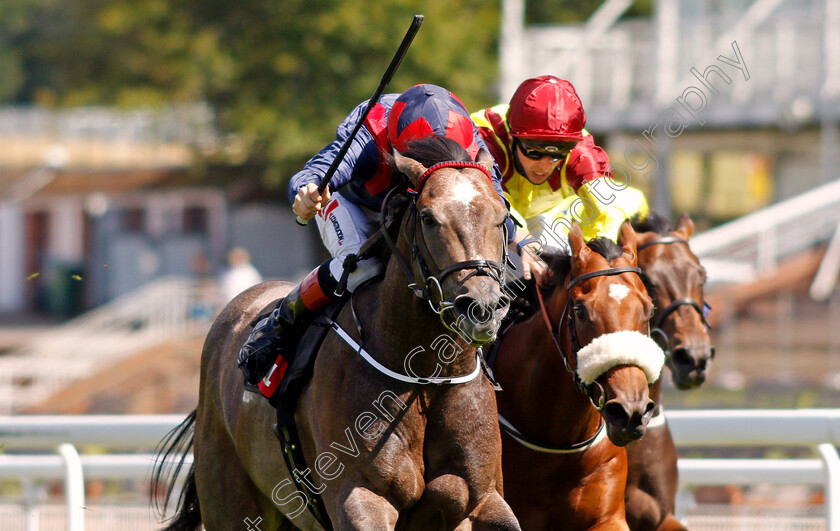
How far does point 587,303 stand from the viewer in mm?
3701

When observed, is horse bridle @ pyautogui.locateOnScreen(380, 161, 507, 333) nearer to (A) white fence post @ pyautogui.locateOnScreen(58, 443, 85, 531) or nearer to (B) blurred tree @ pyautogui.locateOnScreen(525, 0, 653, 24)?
(A) white fence post @ pyautogui.locateOnScreen(58, 443, 85, 531)

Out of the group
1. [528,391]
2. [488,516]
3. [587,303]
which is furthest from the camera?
[528,391]

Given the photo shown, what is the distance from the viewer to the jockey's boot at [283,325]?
392 cm

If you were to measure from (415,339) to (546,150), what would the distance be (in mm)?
1086

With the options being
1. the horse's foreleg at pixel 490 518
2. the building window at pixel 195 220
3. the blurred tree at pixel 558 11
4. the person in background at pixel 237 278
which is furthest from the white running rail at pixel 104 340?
the horse's foreleg at pixel 490 518

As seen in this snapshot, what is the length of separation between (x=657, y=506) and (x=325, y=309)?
1.64m

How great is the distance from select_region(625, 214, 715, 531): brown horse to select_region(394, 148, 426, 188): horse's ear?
1589 millimetres

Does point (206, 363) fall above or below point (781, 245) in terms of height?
above

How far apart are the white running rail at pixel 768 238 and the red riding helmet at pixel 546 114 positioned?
8.89 meters

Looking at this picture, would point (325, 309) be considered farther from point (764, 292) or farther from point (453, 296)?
point (764, 292)

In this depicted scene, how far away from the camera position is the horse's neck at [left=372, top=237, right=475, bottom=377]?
340cm

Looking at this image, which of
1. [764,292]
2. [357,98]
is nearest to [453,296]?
[764,292]

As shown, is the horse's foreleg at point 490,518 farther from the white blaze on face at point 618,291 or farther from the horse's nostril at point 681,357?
the horse's nostril at point 681,357

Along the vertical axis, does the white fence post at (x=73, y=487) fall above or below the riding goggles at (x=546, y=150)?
below
